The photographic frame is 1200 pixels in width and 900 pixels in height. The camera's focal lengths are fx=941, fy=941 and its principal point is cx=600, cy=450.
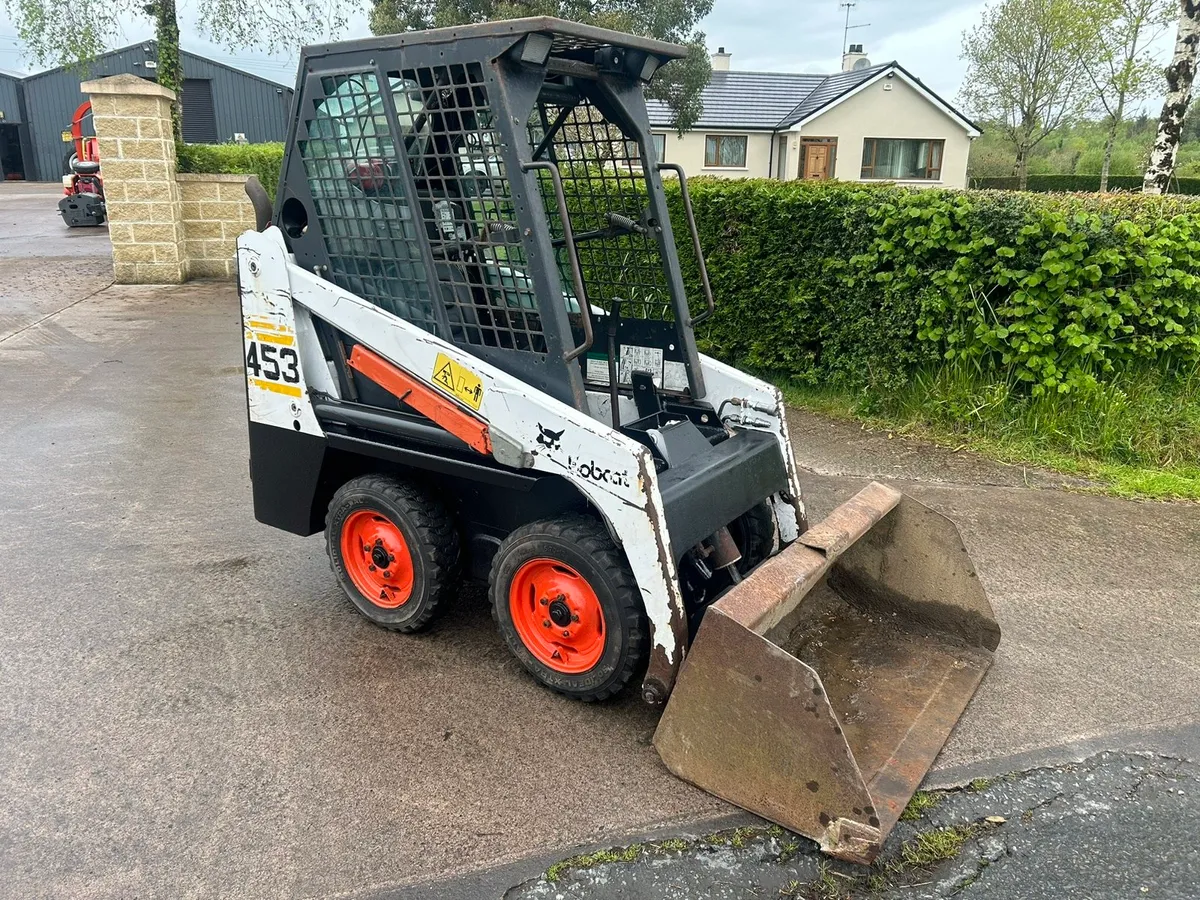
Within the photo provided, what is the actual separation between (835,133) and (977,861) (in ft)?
103

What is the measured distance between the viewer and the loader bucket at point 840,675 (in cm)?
264

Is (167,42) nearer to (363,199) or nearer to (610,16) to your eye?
(610,16)

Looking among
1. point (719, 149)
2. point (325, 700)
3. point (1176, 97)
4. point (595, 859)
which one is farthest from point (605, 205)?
point (719, 149)

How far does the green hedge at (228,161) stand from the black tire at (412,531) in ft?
34.1

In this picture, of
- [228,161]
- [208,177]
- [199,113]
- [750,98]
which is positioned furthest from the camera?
[199,113]

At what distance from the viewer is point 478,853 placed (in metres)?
2.71

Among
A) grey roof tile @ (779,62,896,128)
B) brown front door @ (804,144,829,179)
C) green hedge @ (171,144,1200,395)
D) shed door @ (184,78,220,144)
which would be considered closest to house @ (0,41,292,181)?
shed door @ (184,78,220,144)

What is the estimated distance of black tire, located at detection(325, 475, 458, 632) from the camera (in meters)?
3.68

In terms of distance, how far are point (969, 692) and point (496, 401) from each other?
197cm

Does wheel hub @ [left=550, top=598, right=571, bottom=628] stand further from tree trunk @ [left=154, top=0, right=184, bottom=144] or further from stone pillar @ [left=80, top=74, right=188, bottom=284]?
tree trunk @ [left=154, top=0, right=184, bottom=144]

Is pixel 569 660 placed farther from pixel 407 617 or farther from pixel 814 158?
pixel 814 158

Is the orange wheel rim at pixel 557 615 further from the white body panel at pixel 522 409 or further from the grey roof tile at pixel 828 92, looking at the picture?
the grey roof tile at pixel 828 92

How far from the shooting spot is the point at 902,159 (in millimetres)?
32531

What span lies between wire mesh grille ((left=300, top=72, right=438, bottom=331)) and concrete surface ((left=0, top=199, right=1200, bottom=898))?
1.45m
